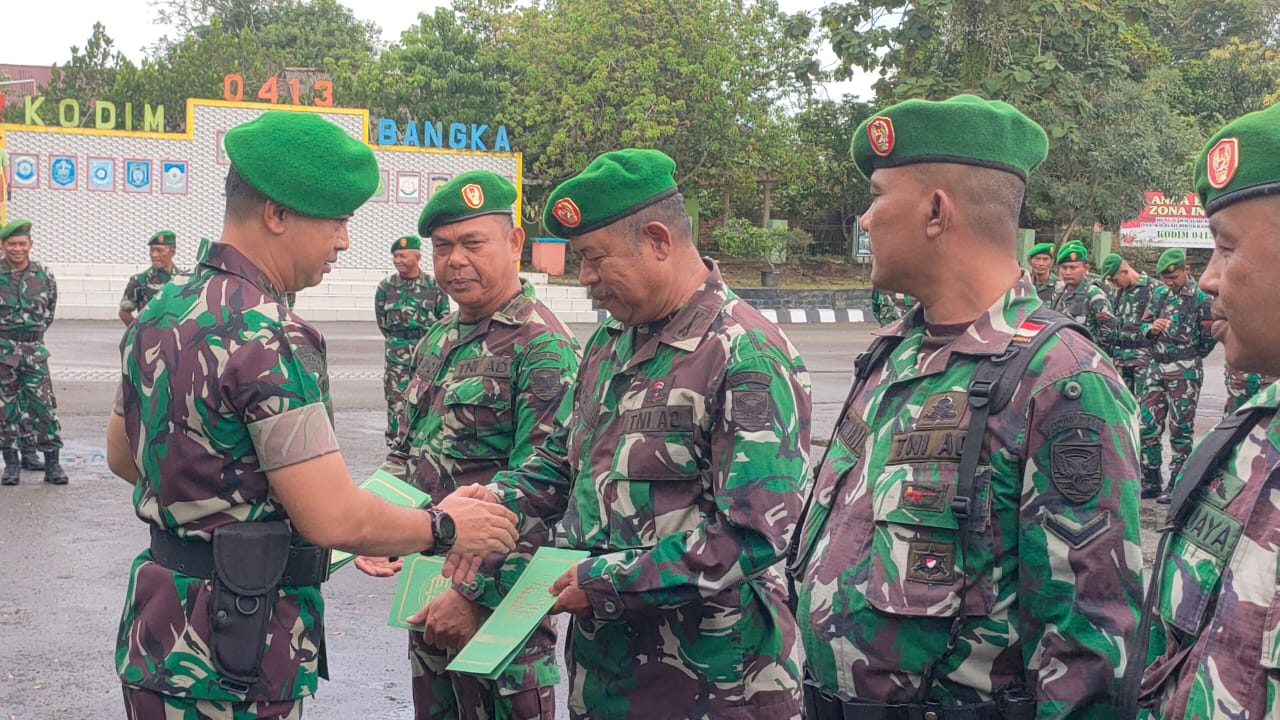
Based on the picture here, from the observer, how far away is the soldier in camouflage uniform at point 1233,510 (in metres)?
1.60

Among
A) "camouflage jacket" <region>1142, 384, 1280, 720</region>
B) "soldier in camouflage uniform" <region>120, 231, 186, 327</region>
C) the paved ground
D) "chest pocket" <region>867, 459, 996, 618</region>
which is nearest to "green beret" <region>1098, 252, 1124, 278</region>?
the paved ground

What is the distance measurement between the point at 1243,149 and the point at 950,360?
73 centimetres

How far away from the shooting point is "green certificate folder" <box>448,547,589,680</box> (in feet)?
9.00

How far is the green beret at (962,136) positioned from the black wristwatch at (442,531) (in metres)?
1.39

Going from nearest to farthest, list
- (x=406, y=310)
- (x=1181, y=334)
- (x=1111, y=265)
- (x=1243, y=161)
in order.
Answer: (x=1243, y=161) → (x=1181, y=334) → (x=406, y=310) → (x=1111, y=265)

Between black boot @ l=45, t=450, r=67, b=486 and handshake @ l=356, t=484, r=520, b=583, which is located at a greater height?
handshake @ l=356, t=484, r=520, b=583

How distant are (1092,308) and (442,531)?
10083 mm

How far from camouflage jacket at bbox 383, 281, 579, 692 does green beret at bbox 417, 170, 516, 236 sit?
0.34 meters

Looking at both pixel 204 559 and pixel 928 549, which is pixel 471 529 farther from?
pixel 928 549

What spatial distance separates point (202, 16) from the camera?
50875mm

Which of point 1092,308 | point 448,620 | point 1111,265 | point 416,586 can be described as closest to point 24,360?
point 416,586

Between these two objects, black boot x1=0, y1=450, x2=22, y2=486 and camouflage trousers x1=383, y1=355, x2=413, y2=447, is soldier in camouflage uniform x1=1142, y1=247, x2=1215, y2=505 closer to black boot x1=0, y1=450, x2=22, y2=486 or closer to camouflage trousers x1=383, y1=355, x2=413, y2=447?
camouflage trousers x1=383, y1=355, x2=413, y2=447

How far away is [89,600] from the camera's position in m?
6.29

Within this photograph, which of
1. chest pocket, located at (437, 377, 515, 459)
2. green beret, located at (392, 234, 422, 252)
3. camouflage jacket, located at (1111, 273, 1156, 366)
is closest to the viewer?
chest pocket, located at (437, 377, 515, 459)
